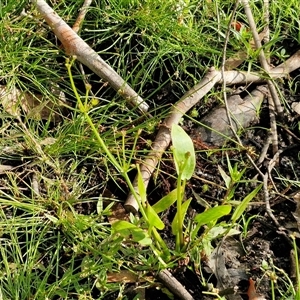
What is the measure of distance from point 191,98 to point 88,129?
37 cm

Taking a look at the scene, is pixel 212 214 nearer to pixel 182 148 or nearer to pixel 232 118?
pixel 182 148

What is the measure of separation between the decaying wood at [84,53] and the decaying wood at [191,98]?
0.38ft

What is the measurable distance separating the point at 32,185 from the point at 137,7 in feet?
2.50

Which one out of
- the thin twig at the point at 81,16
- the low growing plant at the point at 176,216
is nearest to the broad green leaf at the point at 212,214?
the low growing plant at the point at 176,216

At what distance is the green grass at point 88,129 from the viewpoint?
175 centimetres

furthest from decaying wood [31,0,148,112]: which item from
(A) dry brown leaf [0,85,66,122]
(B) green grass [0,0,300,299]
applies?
(A) dry brown leaf [0,85,66,122]

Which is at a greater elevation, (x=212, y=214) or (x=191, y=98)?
(x=191, y=98)

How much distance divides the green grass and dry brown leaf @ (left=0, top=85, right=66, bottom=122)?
0.02m

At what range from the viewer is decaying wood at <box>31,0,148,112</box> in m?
2.04

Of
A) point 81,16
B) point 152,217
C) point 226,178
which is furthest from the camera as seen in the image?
point 81,16

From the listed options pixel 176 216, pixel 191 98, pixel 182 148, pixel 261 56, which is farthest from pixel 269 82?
pixel 176 216

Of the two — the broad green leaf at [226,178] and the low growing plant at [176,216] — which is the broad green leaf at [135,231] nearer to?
the low growing plant at [176,216]

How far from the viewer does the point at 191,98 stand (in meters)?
2.04

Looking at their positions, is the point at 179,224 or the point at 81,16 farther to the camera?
the point at 81,16
